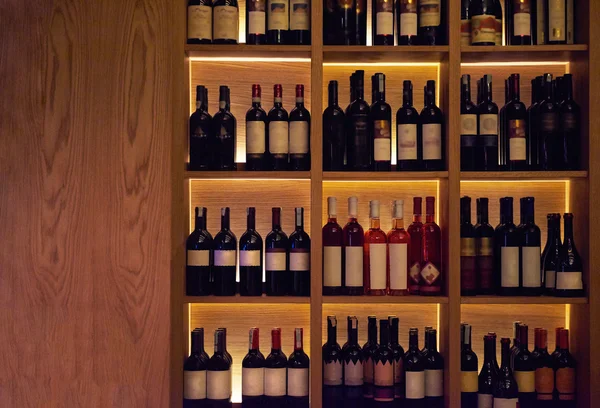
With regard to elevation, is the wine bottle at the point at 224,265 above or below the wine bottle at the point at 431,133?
below

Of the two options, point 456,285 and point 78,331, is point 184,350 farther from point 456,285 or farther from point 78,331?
point 456,285

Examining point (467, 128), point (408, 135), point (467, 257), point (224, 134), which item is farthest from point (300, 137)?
point (467, 257)

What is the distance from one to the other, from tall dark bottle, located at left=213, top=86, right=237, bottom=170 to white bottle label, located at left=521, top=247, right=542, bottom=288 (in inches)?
42.8

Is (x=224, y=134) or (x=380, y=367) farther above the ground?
(x=224, y=134)

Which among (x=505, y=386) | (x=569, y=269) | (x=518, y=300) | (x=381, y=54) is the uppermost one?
(x=381, y=54)

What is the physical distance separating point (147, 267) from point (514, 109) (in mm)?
1404

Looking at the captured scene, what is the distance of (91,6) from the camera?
250 centimetres

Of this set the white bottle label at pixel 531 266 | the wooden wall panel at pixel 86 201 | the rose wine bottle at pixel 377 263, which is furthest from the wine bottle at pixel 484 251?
the wooden wall panel at pixel 86 201

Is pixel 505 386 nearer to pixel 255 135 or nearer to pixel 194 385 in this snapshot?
pixel 194 385

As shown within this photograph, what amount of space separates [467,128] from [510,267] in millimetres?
515

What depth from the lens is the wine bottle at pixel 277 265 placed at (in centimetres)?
260

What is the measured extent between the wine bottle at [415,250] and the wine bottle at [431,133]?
14 cm

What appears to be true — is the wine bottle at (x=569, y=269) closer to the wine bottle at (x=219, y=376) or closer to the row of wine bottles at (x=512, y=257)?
the row of wine bottles at (x=512, y=257)

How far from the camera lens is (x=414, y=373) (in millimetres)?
2584
